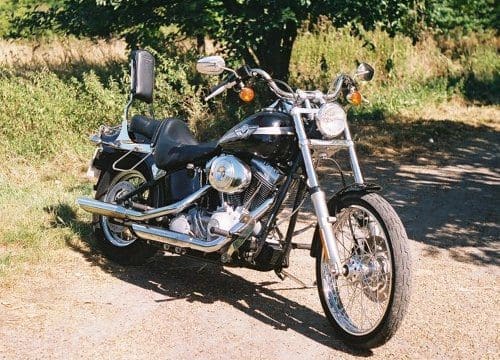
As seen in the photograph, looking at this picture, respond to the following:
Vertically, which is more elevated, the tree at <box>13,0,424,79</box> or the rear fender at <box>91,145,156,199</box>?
the tree at <box>13,0,424,79</box>

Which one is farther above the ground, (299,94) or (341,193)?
(299,94)

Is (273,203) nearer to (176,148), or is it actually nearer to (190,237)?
(190,237)

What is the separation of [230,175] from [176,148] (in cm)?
67

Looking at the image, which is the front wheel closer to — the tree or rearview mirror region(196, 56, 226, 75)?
rearview mirror region(196, 56, 226, 75)

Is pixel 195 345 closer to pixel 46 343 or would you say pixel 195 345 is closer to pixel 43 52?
pixel 46 343

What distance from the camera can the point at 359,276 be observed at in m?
4.36

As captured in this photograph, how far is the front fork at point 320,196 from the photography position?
4254 millimetres

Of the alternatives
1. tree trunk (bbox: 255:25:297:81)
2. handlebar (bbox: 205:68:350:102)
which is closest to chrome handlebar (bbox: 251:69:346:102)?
handlebar (bbox: 205:68:350:102)

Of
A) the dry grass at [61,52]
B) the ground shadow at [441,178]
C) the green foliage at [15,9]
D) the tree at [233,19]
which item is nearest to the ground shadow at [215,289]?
the ground shadow at [441,178]

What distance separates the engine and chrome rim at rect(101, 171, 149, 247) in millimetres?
1039

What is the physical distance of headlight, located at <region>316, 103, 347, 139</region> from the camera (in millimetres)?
4352

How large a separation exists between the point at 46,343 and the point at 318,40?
11690 mm

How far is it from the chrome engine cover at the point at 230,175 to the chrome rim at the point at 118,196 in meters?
1.07

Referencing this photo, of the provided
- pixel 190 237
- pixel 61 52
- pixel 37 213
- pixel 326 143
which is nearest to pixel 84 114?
pixel 37 213
